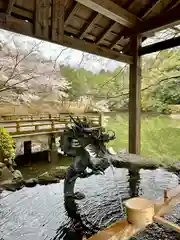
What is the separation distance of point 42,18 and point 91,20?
83 cm

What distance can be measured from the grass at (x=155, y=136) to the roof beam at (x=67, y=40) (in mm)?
4459

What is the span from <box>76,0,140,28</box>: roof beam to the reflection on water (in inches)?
91.4

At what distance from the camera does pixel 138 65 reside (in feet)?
12.0

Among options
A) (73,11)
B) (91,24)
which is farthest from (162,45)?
(73,11)

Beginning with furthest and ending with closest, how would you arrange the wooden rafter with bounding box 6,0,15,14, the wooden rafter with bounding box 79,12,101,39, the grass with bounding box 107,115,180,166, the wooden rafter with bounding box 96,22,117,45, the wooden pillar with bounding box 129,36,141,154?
1. the grass with bounding box 107,115,180,166
2. the wooden pillar with bounding box 129,36,141,154
3. the wooden rafter with bounding box 96,22,117,45
4. the wooden rafter with bounding box 79,12,101,39
5. the wooden rafter with bounding box 6,0,15,14

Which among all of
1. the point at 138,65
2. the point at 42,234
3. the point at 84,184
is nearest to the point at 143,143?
the point at 138,65

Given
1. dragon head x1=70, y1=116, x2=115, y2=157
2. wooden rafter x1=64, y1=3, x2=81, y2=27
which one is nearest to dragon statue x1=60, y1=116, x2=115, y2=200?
dragon head x1=70, y1=116, x2=115, y2=157

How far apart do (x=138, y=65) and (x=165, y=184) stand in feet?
6.70

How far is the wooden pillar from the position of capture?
11.9 feet

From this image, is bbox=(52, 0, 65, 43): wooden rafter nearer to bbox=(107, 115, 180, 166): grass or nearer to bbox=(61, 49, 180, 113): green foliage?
bbox=(61, 49, 180, 113): green foliage

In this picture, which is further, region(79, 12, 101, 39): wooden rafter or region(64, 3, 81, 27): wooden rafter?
region(79, 12, 101, 39): wooden rafter

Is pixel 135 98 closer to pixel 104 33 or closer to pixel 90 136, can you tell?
pixel 104 33

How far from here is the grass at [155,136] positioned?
7.69 m

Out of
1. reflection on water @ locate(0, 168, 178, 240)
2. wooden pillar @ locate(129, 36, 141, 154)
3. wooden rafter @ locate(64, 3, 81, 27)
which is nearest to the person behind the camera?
reflection on water @ locate(0, 168, 178, 240)
